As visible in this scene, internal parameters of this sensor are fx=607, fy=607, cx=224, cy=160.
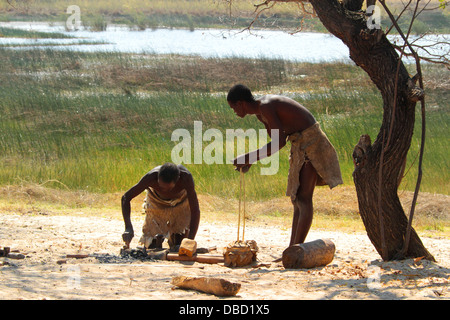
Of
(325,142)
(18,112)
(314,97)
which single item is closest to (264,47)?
(314,97)

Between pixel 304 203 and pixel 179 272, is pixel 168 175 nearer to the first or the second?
pixel 179 272

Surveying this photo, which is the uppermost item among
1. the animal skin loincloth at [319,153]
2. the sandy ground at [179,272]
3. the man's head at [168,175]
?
the animal skin loincloth at [319,153]

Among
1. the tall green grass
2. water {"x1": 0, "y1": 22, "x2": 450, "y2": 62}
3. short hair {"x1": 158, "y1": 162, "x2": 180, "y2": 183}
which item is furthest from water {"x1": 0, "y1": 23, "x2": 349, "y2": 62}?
short hair {"x1": 158, "y1": 162, "x2": 180, "y2": 183}

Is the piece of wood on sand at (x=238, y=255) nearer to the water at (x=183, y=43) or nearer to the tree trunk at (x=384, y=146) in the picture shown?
the tree trunk at (x=384, y=146)

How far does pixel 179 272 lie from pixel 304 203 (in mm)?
1277

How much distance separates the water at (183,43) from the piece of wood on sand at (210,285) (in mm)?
17922

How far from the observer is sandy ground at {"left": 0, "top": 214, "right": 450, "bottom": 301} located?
13.4 feet

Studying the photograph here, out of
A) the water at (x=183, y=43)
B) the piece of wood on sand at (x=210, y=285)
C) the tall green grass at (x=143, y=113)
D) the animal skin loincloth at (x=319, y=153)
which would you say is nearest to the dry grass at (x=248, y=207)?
the tall green grass at (x=143, y=113)

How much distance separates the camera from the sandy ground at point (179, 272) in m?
4.08

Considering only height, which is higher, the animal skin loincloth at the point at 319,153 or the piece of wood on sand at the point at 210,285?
the animal skin loincloth at the point at 319,153

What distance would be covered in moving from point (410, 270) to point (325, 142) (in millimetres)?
1321

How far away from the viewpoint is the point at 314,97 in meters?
16.0

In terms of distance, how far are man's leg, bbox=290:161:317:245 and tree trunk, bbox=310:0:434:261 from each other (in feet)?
1.37

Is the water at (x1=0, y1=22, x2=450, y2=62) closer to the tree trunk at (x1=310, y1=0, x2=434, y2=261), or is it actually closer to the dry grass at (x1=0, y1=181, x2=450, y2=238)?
the dry grass at (x1=0, y1=181, x2=450, y2=238)
